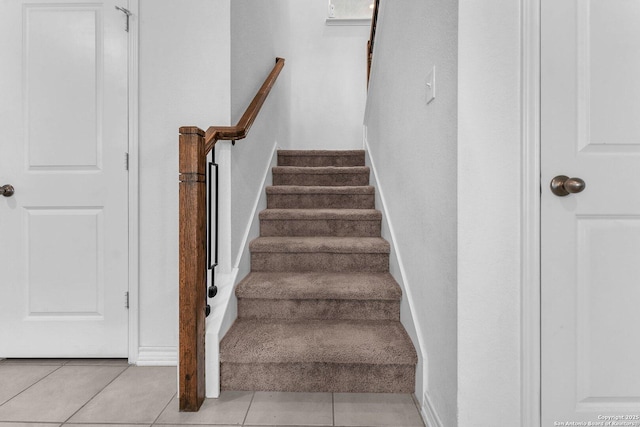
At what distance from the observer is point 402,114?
1.79 metres

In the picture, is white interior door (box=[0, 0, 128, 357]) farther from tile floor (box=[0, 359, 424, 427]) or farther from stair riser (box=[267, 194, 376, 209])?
stair riser (box=[267, 194, 376, 209])

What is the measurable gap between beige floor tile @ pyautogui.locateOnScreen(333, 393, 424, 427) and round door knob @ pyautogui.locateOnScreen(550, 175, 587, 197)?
0.95 metres

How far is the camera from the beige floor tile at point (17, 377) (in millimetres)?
1558

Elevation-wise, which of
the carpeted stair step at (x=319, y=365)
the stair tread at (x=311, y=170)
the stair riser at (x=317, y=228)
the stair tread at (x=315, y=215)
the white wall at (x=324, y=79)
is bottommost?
the carpeted stair step at (x=319, y=365)

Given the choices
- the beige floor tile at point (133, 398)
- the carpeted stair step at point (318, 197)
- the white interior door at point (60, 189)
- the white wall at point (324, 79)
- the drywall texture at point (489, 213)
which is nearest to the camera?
the drywall texture at point (489, 213)

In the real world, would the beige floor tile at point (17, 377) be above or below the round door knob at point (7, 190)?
below

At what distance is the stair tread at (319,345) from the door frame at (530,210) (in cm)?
44

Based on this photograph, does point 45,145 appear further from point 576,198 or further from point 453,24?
point 576,198

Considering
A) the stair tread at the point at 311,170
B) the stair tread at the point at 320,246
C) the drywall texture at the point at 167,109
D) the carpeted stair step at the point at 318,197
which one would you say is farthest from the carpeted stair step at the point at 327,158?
the drywall texture at the point at 167,109

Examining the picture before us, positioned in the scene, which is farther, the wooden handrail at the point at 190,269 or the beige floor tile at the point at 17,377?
the beige floor tile at the point at 17,377

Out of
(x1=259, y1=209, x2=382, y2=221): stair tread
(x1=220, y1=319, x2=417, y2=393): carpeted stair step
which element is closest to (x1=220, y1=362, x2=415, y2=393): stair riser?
(x1=220, y1=319, x2=417, y2=393): carpeted stair step

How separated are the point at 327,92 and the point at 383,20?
76.6 inches

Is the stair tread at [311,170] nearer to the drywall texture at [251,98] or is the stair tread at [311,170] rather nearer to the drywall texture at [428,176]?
the drywall texture at [251,98]

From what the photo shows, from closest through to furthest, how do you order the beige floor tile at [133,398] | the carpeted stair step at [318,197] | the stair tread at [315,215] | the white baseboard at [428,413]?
1. the white baseboard at [428,413]
2. the beige floor tile at [133,398]
3. the stair tread at [315,215]
4. the carpeted stair step at [318,197]
